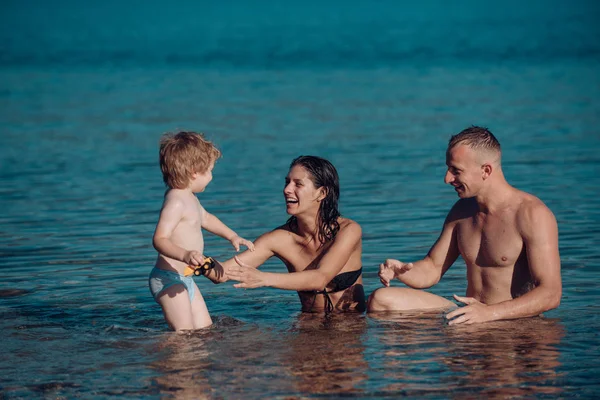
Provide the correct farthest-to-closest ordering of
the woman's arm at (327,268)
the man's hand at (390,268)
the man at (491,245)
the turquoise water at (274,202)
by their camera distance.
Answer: the woman's arm at (327,268) → the man's hand at (390,268) → the man at (491,245) → the turquoise water at (274,202)

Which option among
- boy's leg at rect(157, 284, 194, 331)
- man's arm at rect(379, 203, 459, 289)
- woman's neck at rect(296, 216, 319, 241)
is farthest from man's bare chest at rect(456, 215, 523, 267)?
boy's leg at rect(157, 284, 194, 331)

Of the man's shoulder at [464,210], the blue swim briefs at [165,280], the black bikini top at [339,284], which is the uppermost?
the man's shoulder at [464,210]

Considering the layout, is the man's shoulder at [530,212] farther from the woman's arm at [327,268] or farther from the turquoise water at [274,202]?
the woman's arm at [327,268]

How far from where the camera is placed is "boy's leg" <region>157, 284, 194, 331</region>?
7070mm

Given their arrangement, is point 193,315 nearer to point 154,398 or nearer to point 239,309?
point 239,309

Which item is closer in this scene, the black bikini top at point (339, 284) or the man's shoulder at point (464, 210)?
the man's shoulder at point (464, 210)

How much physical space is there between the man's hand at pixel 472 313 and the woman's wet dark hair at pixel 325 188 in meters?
1.34

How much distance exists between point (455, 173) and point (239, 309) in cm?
216

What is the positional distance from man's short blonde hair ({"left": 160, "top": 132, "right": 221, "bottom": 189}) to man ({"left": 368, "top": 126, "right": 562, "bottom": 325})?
1381mm

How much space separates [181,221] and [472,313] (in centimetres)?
198

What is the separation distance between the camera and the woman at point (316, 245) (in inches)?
296

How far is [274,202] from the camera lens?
12.3 m

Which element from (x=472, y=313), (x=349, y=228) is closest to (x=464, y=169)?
(x=472, y=313)

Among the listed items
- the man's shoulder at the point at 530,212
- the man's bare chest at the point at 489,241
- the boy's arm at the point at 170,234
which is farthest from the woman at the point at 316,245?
the man's shoulder at the point at 530,212
